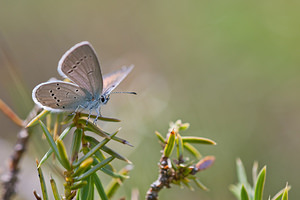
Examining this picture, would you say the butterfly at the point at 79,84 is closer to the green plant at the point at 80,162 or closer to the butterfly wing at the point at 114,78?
the butterfly wing at the point at 114,78

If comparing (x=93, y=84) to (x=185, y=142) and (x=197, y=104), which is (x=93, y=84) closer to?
(x=185, y=142)

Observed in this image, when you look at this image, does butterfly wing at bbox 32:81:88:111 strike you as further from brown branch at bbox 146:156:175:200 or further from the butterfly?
brown branch at bbox 146:156:175:200

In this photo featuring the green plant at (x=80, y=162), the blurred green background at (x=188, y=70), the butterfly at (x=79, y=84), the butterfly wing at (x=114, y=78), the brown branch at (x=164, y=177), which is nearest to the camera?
the green plant at (x=80, y=162)

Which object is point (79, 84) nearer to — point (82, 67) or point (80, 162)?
point (82, 67)

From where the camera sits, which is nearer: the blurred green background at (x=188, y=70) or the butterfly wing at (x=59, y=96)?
the butterfly wing at (x=59, y=96)

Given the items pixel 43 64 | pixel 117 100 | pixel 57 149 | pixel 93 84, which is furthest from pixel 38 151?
pixel 43 64

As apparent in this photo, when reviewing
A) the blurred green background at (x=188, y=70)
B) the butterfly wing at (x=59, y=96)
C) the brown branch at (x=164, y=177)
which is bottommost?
the brown branch at (x=164, y=177)

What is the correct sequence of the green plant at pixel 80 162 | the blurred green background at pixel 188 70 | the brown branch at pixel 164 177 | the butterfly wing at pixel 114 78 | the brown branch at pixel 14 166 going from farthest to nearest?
the blurred green background at pixel 188 70
the butterfly wing at pixel 114 78
the brown branch at pixel 14 166
the brown branch at pixel 164 177
the green plant at pixel 80 162

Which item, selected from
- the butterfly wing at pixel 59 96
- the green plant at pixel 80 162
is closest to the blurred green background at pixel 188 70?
the butterfly wing at pixel 59 96
